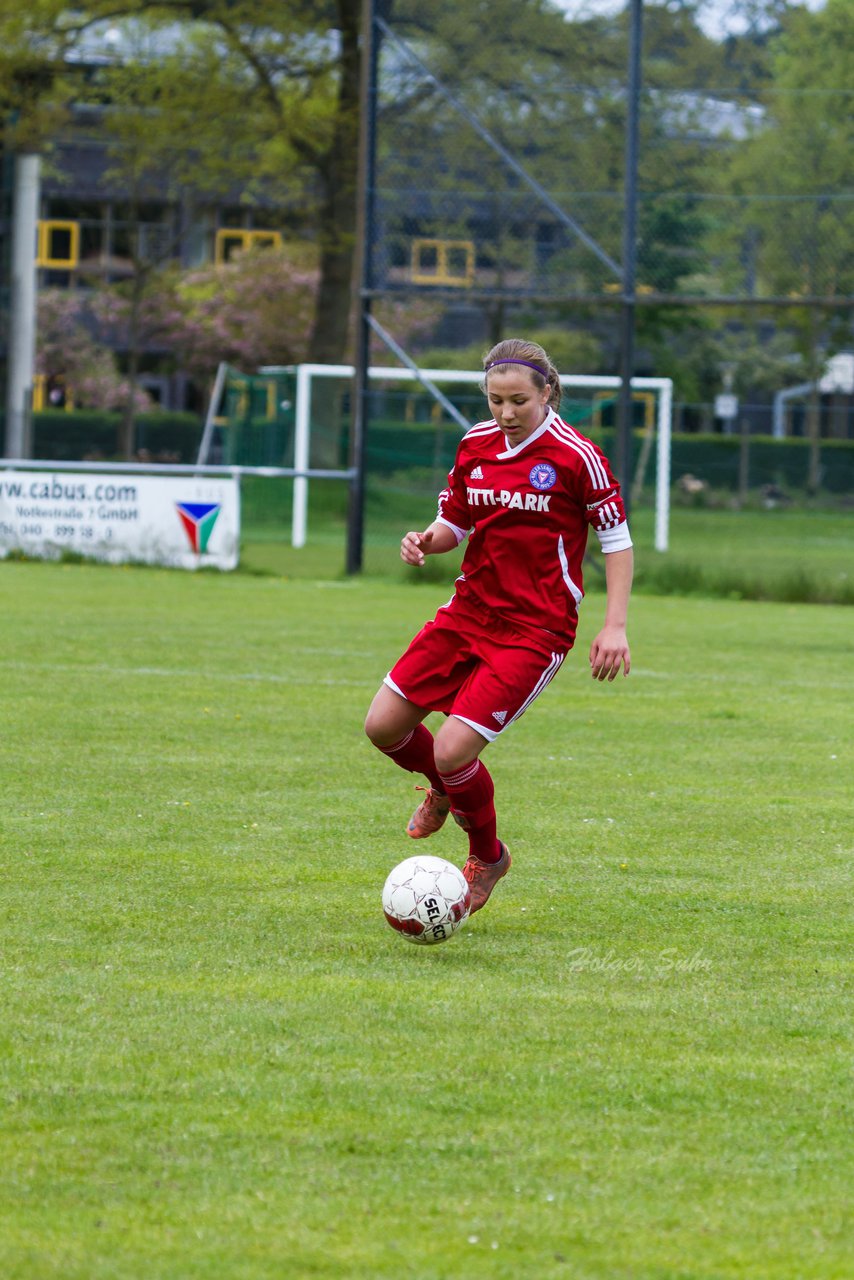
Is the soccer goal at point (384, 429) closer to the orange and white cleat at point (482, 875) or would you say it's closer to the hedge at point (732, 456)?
the hedge at point (732, 456)

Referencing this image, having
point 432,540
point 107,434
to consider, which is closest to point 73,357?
point 107,434

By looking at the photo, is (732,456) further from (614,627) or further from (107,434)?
(614,627)

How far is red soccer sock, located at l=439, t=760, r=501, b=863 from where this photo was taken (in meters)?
5.70

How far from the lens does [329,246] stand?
32875 mm

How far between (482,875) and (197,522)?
14.4 metres

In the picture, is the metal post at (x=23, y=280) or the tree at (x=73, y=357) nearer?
the metal post at (x=23, y=280)

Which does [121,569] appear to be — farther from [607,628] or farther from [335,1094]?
[335,1094]

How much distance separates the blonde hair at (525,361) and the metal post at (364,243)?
1426 cm

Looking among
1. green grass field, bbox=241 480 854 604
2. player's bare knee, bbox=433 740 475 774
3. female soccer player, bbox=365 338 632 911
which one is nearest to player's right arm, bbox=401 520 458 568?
female soccer player, bbox=365 338 632 911

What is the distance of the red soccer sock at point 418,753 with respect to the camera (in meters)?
5.95

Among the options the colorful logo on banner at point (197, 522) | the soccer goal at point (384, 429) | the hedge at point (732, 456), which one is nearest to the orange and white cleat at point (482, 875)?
the colorful logo on banner at point (197, 522)

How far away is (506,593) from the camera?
5691 millimetres

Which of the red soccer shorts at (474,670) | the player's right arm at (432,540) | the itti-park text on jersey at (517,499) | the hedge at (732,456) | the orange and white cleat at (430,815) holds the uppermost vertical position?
the hedge at (732,456)

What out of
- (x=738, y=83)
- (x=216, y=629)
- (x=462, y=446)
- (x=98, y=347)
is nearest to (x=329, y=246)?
(x=738, y=83)
